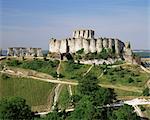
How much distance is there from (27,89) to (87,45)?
21.0 metres

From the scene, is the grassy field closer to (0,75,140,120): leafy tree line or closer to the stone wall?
(0,75,140,120): leafy tree line

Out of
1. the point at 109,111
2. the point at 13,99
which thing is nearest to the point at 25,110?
the point at 13,99

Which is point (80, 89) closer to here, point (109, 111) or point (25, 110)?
point (109, 111)

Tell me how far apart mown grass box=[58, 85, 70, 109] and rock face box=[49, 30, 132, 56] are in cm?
1872

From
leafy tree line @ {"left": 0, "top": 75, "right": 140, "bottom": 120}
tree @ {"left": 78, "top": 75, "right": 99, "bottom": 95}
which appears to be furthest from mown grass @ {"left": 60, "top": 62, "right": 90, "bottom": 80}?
leafy tree line @ {"left": 0, "top": 75, "right": 140, "bottom": 120}

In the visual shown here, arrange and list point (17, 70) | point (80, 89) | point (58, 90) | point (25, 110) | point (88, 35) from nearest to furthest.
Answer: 1. point (25, 110)
2. point (80, 89)
3. point (58, 90)
4. point (17, 70)
5. point (88, 35)

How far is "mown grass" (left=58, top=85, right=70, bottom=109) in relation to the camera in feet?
132

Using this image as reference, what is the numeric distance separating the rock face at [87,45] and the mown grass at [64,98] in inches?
737

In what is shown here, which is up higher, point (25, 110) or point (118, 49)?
point (118, 49)

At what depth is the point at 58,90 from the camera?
46719mm

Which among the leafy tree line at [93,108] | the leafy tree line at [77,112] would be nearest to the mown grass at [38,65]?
the leafy tree line at [93,108]

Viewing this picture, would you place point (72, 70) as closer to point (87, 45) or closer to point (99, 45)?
point (87, 45)

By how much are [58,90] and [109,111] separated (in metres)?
11.6

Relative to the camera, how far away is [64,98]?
42750mm
